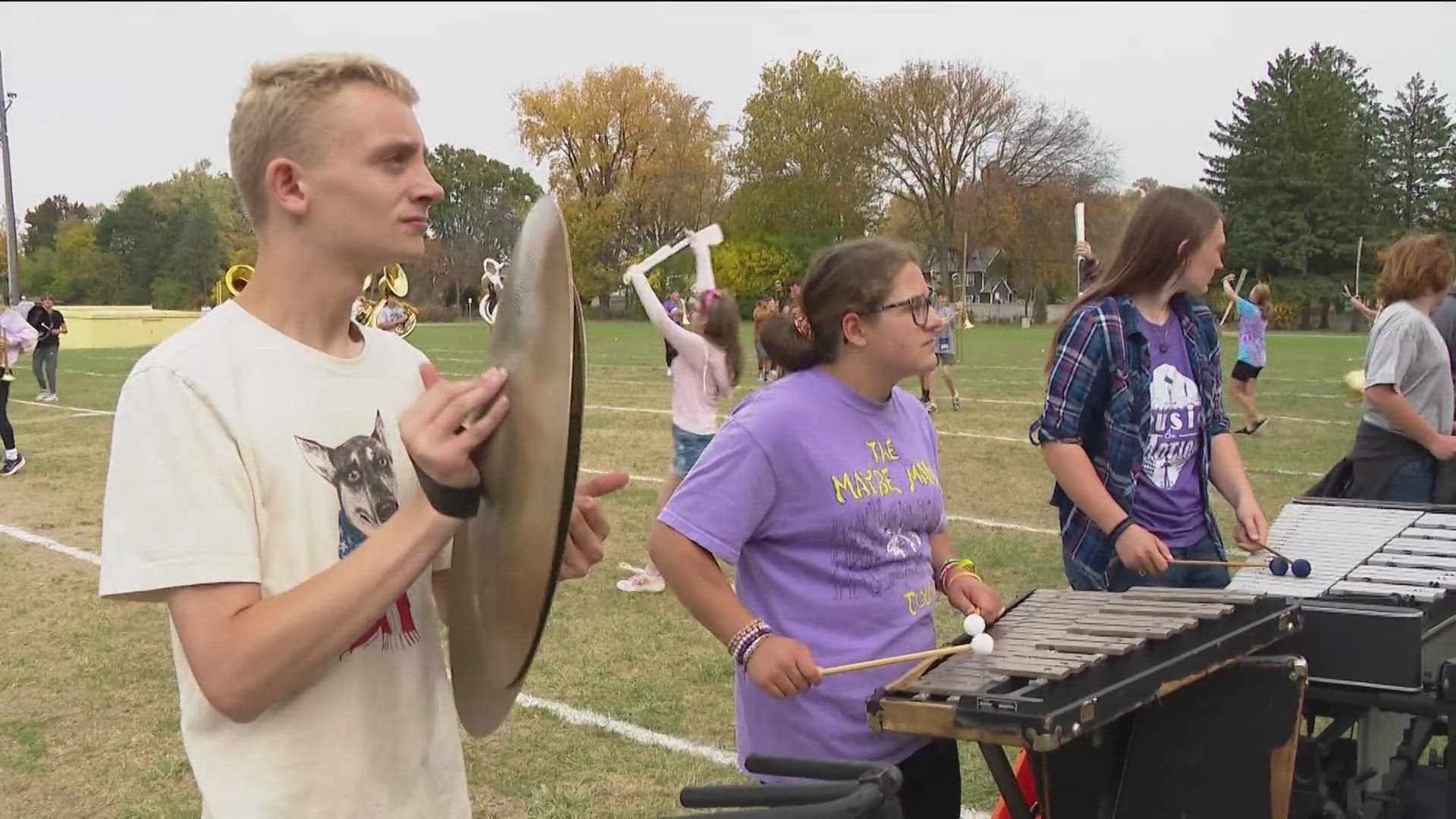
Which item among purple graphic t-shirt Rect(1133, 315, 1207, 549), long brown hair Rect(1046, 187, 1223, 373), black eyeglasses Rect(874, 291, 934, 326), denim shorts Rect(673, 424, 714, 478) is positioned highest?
long brown hair Rect(1046, 187, 1223, 373)

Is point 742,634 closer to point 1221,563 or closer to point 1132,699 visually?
point 1132,699

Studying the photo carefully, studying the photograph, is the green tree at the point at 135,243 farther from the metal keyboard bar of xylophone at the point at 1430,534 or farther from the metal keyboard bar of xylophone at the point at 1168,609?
the metal keyboard bar of xylophone at the point at 1168,609

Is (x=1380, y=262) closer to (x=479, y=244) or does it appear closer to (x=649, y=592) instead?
(x=649, y=592)

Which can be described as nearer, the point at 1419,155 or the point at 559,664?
the point at 559,664

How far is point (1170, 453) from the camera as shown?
3.45 meters

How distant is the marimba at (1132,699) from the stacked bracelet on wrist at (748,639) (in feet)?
1.09

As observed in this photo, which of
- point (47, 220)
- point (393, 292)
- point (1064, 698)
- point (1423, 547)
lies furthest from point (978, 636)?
point (47, 220)

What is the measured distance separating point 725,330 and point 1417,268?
3.79m

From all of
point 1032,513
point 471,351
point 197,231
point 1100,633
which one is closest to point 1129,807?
point 1100,633

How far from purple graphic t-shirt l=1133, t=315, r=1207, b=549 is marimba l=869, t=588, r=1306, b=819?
2.27 ft

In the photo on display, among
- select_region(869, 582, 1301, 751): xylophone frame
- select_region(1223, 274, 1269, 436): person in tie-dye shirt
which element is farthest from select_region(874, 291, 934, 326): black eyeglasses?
select_region(1223, 274, 1269, 436): person in tie-dye shirt

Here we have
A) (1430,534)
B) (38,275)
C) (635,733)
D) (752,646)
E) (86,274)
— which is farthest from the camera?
(38,275)

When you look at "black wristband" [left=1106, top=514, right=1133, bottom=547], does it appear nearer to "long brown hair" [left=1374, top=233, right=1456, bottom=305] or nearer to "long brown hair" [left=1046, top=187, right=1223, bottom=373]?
"long brown hair" [left=1046, top=187, right=1223, bottom=373]

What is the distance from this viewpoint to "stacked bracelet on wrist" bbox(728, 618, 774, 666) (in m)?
2.38
